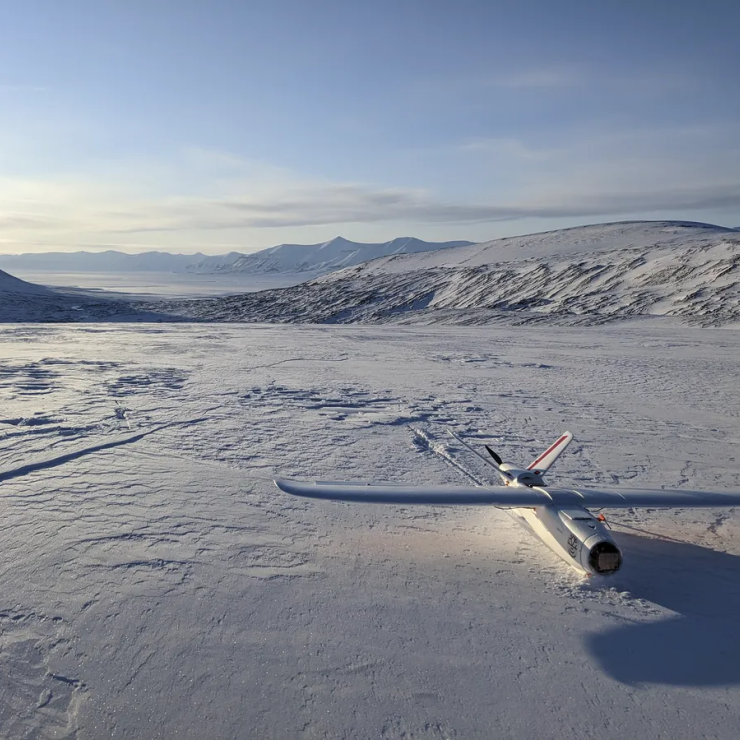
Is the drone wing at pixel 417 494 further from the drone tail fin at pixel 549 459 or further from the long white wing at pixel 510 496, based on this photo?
the drone tail fin at pixel 549 459

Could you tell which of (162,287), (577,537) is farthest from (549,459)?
(162,287)

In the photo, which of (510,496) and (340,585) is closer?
(340,585)

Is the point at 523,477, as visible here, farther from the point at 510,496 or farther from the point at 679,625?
the point at 679,625

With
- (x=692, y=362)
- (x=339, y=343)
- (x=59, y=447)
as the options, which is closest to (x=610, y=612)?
(x=59, y=447)

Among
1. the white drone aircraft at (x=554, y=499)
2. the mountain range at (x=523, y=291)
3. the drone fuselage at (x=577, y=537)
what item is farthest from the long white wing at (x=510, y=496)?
the mountain range at (x=523, y=291)

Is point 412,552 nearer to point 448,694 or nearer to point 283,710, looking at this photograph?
point 448,694

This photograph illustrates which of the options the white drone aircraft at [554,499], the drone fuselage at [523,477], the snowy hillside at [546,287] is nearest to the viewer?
the white drone aircraft at [554,499]
